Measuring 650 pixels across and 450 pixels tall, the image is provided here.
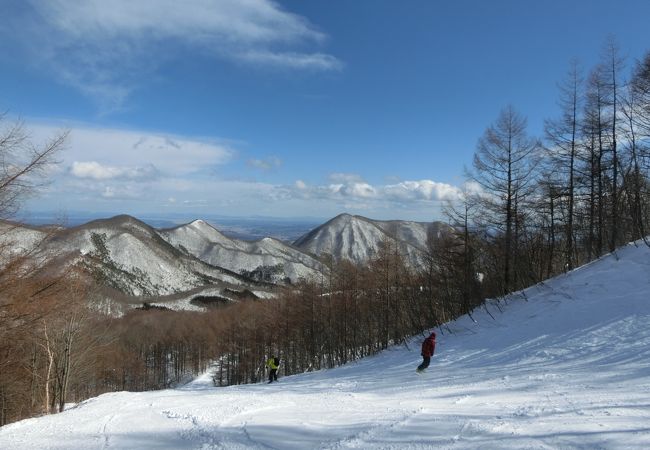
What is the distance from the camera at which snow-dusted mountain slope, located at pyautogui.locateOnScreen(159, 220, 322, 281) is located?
15725 centimetres

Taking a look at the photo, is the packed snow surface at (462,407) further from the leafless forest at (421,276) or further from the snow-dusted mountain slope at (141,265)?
the snow-dusted mountain slope at (141,265)

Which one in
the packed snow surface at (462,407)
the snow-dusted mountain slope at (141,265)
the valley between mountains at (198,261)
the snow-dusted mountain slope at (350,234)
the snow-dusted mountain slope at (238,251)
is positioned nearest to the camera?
the packed snow surface at (462,407)

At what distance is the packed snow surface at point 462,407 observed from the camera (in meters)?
6.78

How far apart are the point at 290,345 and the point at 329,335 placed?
10.0 meters

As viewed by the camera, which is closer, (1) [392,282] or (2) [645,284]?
(2) [645,284]

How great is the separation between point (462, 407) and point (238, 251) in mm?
172502

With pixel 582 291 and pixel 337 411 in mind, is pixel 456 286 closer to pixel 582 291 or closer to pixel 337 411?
pixel 582 291

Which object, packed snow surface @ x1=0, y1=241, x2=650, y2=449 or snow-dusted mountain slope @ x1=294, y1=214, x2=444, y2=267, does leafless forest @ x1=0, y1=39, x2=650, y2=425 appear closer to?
packed snow surface @ x1=0, y1=241, x2=650, y2=449

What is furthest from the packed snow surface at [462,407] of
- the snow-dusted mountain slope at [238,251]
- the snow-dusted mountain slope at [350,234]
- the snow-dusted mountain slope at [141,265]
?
the snow-dusted mountain slope at [350,234]

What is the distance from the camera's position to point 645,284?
17469 millimetres

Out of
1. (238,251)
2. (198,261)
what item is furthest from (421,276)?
(238,251)

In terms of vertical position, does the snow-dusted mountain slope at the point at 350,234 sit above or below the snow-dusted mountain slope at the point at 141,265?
above

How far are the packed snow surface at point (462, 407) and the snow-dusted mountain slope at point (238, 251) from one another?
128 meters

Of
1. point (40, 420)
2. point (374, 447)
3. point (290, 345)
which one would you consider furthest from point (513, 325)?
point (290, 345)
